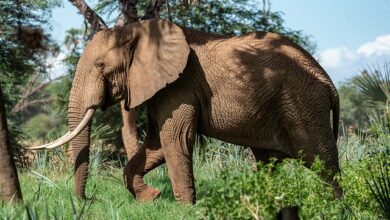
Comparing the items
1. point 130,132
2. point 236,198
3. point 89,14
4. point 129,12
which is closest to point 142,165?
point 236,198

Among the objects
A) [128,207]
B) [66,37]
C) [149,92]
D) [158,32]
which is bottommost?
[128,207]

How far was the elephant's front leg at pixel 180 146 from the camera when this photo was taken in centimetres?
696

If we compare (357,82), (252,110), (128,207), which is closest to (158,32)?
(252,110)

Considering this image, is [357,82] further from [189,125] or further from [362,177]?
[362,177]

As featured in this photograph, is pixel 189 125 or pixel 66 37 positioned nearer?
pixel 189 125

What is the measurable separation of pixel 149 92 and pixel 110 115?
10.6 metres

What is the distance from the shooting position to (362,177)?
5.55 meters

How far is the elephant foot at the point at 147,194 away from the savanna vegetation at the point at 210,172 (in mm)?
94

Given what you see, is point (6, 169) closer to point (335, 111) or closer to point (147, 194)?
point (147, 194)

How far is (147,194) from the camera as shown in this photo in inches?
293

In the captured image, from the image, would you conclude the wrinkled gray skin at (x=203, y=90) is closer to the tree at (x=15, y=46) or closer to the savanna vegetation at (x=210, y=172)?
the savanna vegetation at (x=210, y=172)

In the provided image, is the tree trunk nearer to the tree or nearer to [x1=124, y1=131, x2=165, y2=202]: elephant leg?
[x1=124, y1=131, x2=165, y2=202]: elephant leg

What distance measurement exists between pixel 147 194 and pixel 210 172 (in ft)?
8.32

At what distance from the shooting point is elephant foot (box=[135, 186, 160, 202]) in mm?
7414
